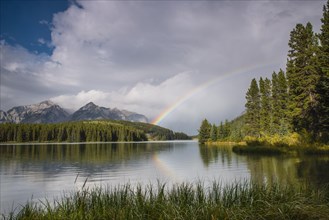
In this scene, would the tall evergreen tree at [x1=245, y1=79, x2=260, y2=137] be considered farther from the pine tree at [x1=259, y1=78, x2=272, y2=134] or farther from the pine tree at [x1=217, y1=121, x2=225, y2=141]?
the pine tree at [x1=217, y1=121, x2=225, y2=141]

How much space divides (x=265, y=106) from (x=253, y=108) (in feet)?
26.7

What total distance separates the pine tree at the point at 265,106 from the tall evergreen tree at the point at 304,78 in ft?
73.6

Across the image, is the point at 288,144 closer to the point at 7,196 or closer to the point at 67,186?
the point at 67,186

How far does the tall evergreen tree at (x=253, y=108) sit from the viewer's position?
284 feet

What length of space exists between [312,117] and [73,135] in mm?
176937

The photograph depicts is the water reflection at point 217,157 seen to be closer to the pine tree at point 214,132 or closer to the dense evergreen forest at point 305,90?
the dense evergreen forest at point 305,90

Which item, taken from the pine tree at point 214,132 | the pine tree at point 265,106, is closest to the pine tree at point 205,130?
the pine tree at point 214,132

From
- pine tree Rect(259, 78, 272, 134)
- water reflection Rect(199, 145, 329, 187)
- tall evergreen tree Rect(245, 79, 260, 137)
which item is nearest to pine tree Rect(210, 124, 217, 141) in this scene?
tall evergreen tree Rect(245, 79, 260, 137)

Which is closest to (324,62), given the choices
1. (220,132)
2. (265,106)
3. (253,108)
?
(265,106)

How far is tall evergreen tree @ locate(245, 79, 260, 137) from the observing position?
8669cm

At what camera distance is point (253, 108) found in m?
88.2

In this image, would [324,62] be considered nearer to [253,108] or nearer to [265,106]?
[265,106]

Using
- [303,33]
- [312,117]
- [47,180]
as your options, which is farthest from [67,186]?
[303,33]

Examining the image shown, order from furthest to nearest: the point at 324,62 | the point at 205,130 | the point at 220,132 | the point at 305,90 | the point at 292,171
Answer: the point at 205,130
the point at 220,132
the point at 305,90
the point at 324,62
the point at 292,171
